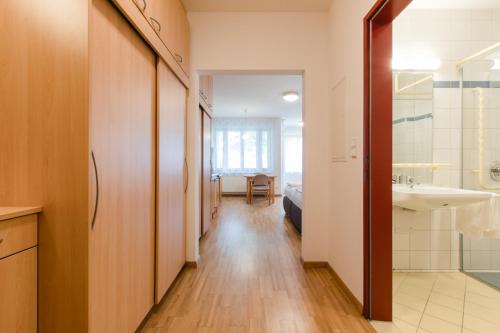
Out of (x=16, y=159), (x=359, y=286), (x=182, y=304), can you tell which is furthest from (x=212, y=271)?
(x=16, y=159)

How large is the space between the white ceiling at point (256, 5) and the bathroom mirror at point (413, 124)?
3.49 ft

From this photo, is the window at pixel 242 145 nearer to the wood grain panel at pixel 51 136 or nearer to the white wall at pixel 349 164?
the white wall at pixel 349 164

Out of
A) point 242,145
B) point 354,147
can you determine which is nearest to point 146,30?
point 354,147

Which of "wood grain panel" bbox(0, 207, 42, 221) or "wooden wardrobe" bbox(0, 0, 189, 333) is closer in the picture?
"wood grain panel" bbox(0, 207, 42, 221)

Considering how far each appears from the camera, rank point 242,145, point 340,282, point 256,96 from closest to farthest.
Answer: point 340,282 → point 256,96 → point 242,145

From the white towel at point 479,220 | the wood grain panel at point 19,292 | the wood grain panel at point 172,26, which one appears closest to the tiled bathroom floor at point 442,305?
the white towel at point 479,220

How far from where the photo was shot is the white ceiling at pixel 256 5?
2.24m

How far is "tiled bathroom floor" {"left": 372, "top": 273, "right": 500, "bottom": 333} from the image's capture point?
1.48 m

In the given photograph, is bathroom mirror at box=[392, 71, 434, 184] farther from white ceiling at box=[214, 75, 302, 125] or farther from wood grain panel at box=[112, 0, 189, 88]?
wood grain panel at box=[112, 0, 189, 88]

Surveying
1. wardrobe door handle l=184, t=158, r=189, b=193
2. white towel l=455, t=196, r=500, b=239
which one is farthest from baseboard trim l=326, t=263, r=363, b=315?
wardrobe door handle l=184, t=158, r=189, b=193

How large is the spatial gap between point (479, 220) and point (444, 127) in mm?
910

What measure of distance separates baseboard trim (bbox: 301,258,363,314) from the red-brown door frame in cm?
9

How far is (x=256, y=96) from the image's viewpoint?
520 centimetres

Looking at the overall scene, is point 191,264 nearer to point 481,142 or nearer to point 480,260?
point 480,260
